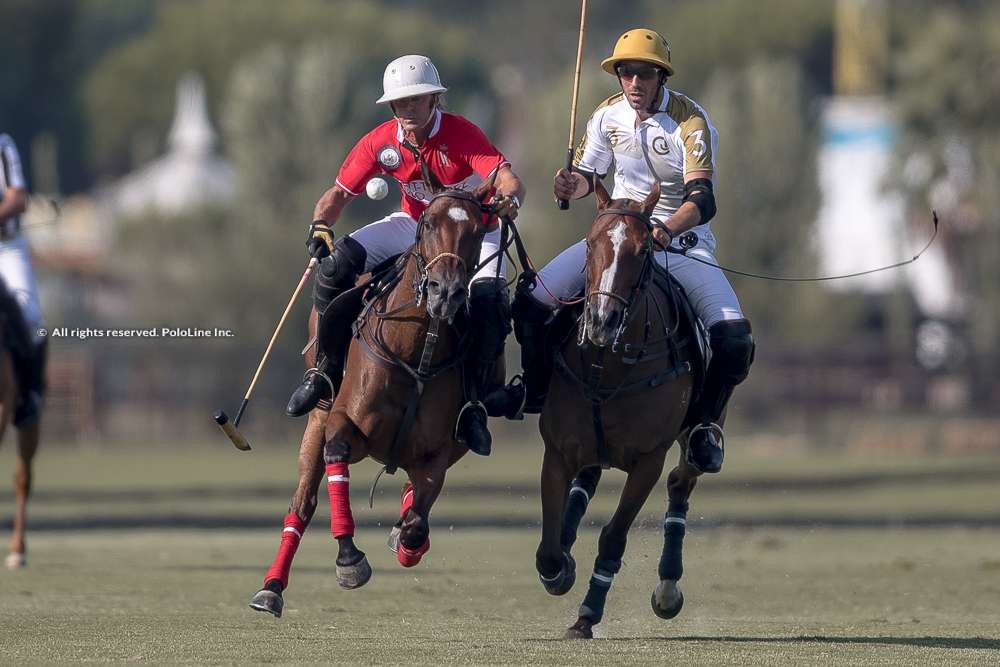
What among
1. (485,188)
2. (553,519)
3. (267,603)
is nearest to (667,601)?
(553,519)

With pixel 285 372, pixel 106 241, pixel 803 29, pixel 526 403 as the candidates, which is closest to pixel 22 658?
pixel 526 403

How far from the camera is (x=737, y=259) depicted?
1953 inches

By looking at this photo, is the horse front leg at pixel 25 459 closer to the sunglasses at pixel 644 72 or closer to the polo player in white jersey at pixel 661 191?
the polo player in white jersey at pixel 661 191

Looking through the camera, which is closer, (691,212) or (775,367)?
(691,212)

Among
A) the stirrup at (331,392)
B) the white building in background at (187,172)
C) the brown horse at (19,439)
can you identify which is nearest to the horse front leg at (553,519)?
the stirrup at (331,392)

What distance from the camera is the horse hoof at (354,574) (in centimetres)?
1112

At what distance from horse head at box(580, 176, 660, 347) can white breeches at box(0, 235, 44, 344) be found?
626cm

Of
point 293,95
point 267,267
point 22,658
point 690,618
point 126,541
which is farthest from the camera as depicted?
point 293,95

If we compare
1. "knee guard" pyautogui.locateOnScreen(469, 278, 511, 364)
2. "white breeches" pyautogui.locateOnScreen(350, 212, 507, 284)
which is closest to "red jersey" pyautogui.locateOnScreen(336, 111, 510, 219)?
"white breeches" pyautogui.locateOnScreen(350, 212, 507, 284)

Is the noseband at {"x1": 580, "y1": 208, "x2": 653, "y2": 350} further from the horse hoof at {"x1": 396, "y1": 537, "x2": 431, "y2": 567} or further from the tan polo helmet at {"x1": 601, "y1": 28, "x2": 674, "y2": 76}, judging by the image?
the horse hoof at {"x1": 396, "y1": 537, "x2": 431, "y2": 567}

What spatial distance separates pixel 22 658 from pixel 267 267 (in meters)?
39.9

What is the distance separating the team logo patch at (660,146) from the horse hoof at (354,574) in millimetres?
2862

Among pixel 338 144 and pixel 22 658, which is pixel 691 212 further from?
pixel 338 144

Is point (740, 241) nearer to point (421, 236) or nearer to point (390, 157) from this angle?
point (390, 157)
